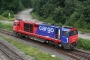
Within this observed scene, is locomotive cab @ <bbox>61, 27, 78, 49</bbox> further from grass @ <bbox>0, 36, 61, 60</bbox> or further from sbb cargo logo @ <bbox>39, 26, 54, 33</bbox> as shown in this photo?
grass @ <bbox>0, 36, 61, 60</bbox>

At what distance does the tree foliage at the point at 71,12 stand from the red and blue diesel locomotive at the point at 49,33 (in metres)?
Answer: 9.39

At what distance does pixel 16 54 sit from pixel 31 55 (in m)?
1.79

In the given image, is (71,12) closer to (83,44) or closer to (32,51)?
(83,44)

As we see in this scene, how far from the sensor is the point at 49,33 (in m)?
26.8

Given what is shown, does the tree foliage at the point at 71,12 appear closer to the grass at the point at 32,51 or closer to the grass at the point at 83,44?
the grass at the point at 83,44

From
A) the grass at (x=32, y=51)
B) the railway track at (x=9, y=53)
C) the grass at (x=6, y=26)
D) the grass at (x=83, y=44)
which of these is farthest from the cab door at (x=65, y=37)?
the grass at (x=6, y=26)

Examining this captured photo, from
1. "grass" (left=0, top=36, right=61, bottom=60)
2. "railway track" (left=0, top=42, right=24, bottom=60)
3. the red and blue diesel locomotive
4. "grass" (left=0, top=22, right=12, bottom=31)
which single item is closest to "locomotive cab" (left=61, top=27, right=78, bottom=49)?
the red and blue diesel locomotive

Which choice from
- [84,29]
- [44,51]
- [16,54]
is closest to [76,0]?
[84,29]

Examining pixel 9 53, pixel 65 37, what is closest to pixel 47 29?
pixel 65 37

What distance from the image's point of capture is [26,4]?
316 feet

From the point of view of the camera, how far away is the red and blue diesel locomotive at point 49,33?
79.8ft

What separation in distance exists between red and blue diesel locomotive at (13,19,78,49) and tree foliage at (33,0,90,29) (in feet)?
30.8

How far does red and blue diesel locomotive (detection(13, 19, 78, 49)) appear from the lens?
24.3m

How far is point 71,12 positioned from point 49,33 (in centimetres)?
1514
